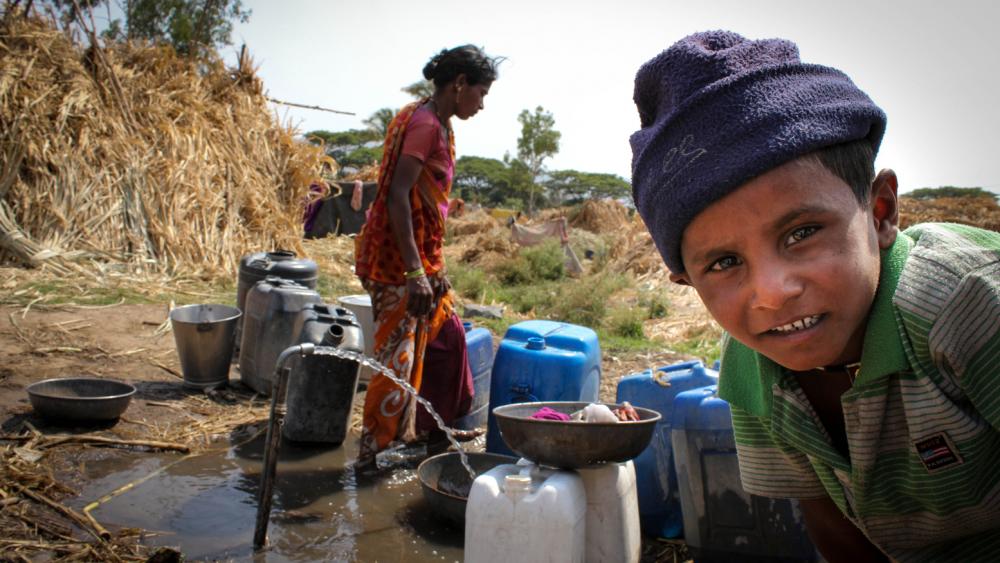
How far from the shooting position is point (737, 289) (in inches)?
48.9

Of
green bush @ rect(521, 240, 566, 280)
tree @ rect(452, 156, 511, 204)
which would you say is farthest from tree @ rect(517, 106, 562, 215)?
green bush @ rect(521, 240, 566, 280)

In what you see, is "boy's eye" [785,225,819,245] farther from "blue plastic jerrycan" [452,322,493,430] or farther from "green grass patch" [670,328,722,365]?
"green grass patch" [670,328,722,365]

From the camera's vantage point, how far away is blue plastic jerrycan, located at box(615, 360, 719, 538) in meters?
2.93

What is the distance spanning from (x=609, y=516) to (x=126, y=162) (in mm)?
8237

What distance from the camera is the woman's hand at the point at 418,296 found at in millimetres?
3654

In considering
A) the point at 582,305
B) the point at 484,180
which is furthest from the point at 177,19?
the point at 484,180

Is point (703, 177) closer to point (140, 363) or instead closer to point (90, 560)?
point (90, 560)

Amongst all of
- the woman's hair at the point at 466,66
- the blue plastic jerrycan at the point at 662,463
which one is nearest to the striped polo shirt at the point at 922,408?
the blue plastic jerrycan at the point at 662,463

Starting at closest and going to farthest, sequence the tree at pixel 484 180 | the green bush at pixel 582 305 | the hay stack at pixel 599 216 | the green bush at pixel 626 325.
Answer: the green bush at pixel 626 325
the green bush at pixel 582 305
the hay stack at pixel 599 216
the tree at pixel 484 180

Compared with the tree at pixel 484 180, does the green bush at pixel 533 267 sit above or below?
below

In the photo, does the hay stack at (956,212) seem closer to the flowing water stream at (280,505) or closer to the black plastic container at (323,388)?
the black plastic container at (323,388)

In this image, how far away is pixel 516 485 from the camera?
2.11m

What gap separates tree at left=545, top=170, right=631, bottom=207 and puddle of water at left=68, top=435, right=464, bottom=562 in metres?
59.5

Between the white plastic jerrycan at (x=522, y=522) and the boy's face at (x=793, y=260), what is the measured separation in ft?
3.31
